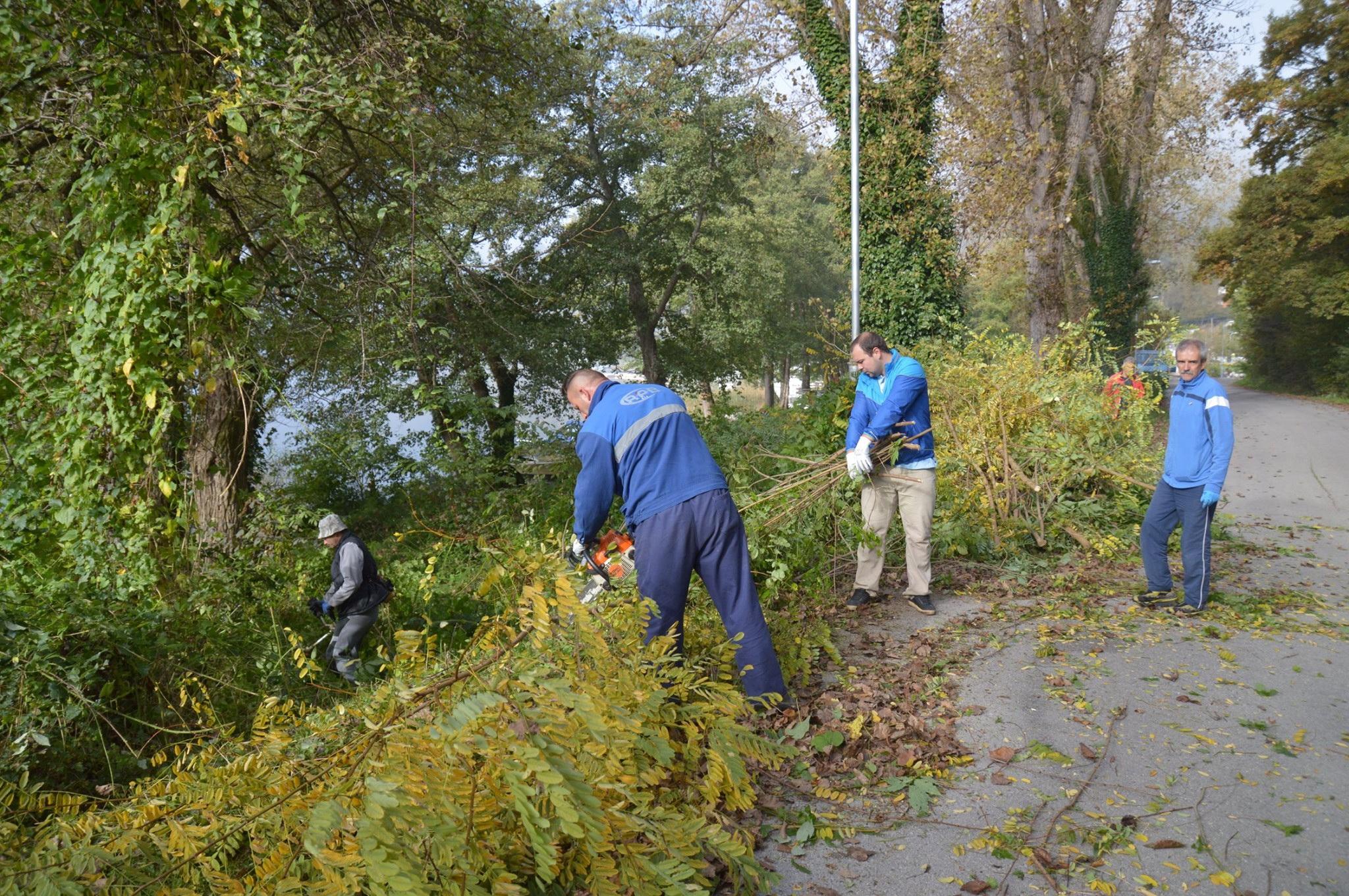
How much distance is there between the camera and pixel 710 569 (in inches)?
158

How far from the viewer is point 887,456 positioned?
6.11 m

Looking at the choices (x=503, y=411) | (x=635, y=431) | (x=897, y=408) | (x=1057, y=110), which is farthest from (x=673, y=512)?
Result: (x=1057, y=110)

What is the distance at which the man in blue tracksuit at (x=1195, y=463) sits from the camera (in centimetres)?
570

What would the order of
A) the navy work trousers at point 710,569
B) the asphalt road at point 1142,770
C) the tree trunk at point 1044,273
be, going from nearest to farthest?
the asphalt road at point 1142,770, the navy work trousers at point 710,569, the tree trunk at point 1044,273

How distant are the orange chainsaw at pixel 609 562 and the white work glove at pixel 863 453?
203 centimetres

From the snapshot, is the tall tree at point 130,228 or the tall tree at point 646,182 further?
the tall tree at point 646,182

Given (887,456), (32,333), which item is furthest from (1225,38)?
(32,333)

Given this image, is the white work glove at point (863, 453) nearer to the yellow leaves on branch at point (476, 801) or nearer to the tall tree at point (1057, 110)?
the yellow leaves on branch at point (476, 801)

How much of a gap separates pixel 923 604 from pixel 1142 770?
2439 mm

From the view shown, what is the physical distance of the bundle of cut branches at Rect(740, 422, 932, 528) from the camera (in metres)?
5.98

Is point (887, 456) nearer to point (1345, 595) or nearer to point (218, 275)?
point (1345, 595)

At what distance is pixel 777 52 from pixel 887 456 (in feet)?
42.4

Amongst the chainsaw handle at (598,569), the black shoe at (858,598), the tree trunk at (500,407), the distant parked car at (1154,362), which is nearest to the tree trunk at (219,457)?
the tree trunk at (500,407)

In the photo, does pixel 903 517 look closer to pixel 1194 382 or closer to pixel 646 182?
pixel 1194 382
